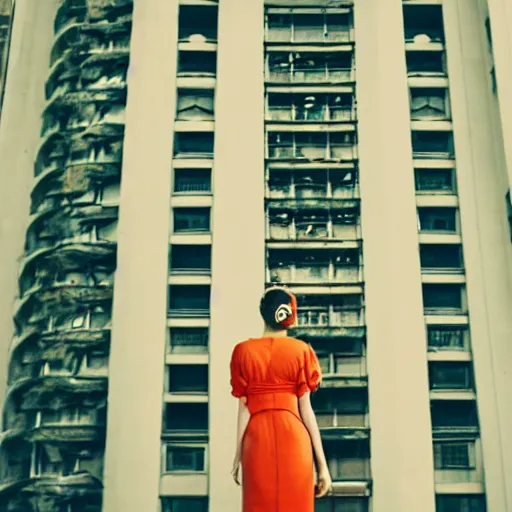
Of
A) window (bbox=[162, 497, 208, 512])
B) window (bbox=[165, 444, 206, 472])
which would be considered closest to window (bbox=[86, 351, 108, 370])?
window (bbox=[165, 444, 206, 472])

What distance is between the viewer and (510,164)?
8672mm

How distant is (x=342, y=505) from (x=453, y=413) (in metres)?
1.65

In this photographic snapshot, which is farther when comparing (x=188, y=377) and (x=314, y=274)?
(x=314, y=274)

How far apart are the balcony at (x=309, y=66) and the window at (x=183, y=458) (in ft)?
15.4

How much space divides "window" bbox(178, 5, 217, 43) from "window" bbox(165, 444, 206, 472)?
525 centimetres

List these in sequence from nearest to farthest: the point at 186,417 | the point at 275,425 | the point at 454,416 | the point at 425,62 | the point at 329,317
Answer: the point at 275,425 < the point at 454,416 < the point at 186,417 < the point at 329,317 < the point at 425,62

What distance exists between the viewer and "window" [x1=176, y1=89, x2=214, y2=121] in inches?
368

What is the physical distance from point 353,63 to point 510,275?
3.33 m

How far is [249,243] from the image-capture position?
8.62 meters

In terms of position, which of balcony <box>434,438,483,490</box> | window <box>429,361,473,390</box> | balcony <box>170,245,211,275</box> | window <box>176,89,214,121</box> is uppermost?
window <box>176,89,214,121</box>

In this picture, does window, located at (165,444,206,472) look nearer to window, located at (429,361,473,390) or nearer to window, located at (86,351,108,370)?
window, located at (86,351,108,370)

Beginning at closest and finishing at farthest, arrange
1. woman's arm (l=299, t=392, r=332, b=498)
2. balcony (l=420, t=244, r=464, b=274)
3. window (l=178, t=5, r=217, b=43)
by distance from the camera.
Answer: woman's arm (l=299, t=392, r=332, b=498)
balcony (l=420, t=244, r=464, b=274)
window (l=178, t=5, r=217, b=43)

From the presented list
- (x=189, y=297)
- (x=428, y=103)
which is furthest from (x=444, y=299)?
(x=189, y=297)

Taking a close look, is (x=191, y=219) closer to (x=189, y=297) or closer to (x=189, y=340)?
(x=189, y=297)
